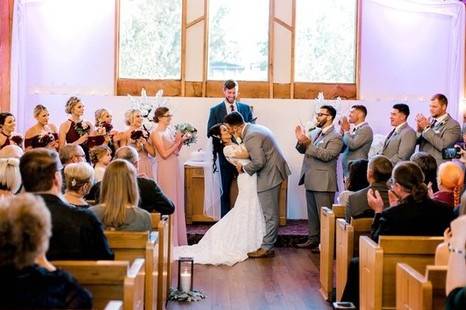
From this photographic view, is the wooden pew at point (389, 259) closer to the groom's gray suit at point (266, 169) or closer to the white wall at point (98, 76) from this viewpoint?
the groom's gray suit at point (266, 169)

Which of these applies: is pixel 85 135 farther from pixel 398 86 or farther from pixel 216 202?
pixel 398 86

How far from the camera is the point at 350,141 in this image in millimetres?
8203

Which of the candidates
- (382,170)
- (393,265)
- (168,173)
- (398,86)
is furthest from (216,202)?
(393,265)

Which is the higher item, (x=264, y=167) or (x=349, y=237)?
(x=264, y=167)

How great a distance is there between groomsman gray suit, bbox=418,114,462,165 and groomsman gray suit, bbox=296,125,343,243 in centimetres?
90

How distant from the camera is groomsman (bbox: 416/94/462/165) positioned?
739cm

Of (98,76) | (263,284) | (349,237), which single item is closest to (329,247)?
(263,284)

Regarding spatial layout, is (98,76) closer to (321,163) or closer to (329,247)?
(321,163)

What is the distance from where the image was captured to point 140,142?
7445 mm

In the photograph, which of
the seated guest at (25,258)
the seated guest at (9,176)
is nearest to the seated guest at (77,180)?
the seated guest at (9,176)

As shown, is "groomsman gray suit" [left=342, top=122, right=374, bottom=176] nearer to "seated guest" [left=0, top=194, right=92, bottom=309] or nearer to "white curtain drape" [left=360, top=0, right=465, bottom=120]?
"white curtain drape" [left=360, top=0, right=465, bottom=120]

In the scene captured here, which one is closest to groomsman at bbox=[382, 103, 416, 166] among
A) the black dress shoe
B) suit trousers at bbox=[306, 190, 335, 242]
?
suit trousers at bbox=[306, 190, 335, 242]

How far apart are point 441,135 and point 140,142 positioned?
2.89 metres

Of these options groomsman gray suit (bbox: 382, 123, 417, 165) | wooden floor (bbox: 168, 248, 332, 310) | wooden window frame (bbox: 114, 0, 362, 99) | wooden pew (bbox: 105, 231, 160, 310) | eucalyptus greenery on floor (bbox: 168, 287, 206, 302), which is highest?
wooden window frame (bbox: 114, 0, 362, 99)
